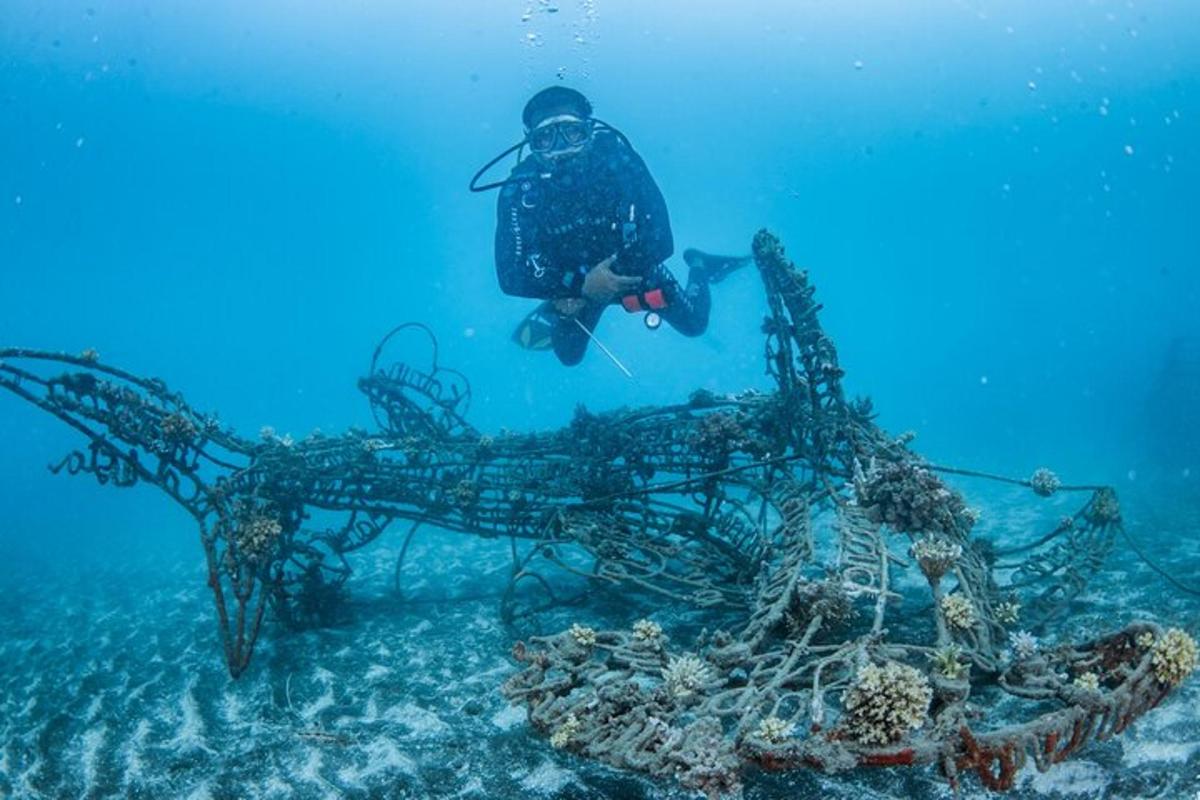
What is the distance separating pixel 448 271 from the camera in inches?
5217

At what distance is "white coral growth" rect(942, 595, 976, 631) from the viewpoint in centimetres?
516

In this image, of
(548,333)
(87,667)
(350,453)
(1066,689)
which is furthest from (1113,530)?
(87,667)

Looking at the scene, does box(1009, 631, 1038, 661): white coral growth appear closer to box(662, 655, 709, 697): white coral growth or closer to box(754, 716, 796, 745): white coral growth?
box(754, 716, 796, 745): white coral growth

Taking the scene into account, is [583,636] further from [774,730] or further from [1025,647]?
[1025,647]

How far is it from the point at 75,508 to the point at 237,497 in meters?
48.0

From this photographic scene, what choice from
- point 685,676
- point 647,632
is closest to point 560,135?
point 647,632

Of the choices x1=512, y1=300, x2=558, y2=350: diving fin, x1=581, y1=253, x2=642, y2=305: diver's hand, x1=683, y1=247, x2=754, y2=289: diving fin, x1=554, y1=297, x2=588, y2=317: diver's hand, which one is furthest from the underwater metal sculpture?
x1=683, y1=247, x2=754, y2=289: diving fin

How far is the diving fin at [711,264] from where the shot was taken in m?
14.3

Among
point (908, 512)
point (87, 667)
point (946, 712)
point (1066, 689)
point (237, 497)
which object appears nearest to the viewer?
point (946, 712)

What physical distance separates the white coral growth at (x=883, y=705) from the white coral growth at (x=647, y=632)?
1611mm

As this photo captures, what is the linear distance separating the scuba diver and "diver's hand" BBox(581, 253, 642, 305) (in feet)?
0.11

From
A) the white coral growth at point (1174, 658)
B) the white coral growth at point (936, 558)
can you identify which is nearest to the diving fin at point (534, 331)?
the white coral growth at point (936, 558)

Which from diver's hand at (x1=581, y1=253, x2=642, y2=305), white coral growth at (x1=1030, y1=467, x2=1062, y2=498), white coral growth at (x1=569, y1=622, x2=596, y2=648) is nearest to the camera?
white coral growth at (x1=569, y1=622, x2=596, y2=648)

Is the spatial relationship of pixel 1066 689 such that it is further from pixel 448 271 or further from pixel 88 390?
pixel 448 271
